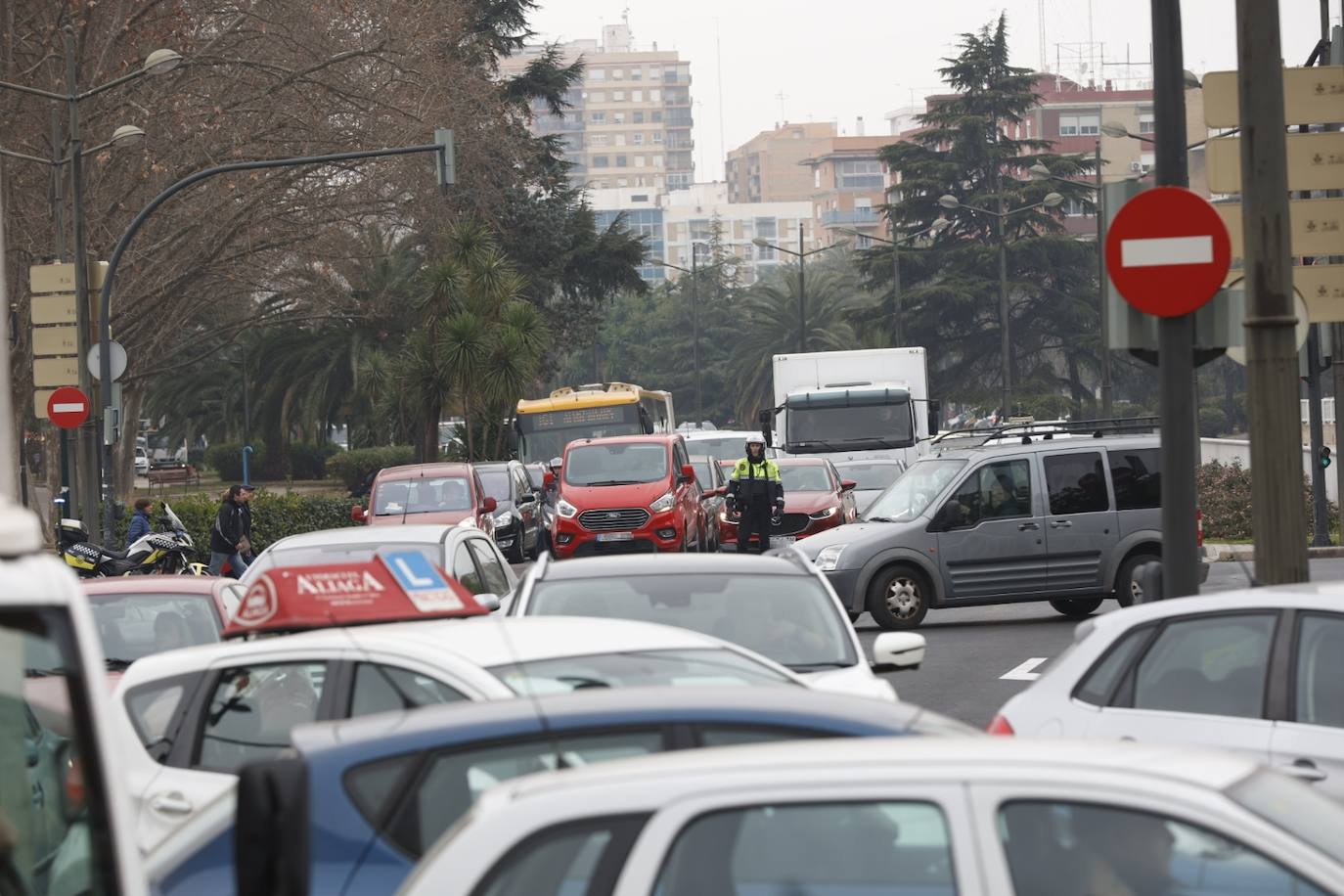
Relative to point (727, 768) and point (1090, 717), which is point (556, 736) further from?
point (1090, 717)

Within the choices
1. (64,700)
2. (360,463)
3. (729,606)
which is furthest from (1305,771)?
(360,463)

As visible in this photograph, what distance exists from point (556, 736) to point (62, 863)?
1369 mm

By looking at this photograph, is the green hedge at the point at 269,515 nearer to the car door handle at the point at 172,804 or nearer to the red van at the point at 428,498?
the red van at the point at 428,498

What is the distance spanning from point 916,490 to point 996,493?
865mm

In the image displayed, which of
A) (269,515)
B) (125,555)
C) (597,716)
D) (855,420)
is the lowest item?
(269,515)

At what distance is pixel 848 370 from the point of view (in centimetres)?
3309

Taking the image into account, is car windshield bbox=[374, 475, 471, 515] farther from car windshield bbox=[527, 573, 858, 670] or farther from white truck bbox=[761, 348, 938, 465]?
car windshield bbox=[527, 573, 858, 670]

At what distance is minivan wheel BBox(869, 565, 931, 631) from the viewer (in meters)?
17.8

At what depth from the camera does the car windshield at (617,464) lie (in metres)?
26.5

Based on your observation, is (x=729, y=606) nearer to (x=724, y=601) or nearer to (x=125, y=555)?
(x=724, y=601)

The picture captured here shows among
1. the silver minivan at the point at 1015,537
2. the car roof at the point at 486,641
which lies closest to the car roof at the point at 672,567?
the car roof at the point at 486,641

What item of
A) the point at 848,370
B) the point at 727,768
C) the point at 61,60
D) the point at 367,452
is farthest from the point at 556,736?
the point at 367,452

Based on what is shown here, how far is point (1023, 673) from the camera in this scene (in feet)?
47.5

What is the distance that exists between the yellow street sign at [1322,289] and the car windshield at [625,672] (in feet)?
28.6
